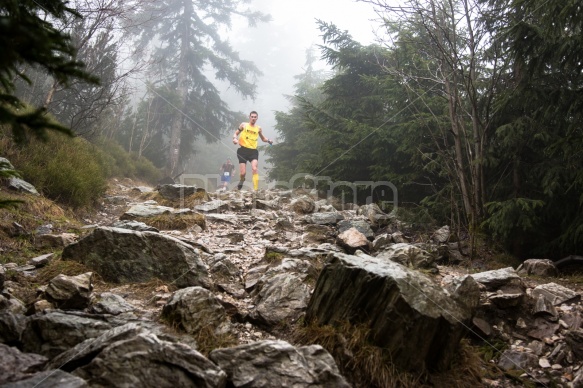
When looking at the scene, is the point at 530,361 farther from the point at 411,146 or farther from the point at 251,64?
the point at 251,64

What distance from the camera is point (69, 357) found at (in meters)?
1.94

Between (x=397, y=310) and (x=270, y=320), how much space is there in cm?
116

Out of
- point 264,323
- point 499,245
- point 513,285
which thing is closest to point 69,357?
point 264,323

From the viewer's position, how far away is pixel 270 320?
10.1ft

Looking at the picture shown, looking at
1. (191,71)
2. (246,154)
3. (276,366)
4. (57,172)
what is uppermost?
(191,71)

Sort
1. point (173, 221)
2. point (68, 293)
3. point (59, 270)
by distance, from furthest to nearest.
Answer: point (173, 221) < point (59, 270) < point (68, 293)

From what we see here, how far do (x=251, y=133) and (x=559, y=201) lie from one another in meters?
8.10

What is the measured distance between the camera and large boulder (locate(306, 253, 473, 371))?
2.55 metres

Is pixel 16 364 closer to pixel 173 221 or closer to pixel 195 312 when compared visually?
pixel 195 312

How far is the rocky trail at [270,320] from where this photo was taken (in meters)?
1.99

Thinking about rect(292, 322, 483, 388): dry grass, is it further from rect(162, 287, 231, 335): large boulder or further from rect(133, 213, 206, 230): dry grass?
rect(133, 213, 206, 230): dry grass

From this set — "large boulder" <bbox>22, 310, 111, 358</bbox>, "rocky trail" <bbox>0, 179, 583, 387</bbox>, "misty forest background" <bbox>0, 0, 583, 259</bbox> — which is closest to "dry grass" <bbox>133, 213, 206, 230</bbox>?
"rocky trail" <bbox>0, 179, 583, 387</bbox>

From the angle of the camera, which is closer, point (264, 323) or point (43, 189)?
point (264, 323)

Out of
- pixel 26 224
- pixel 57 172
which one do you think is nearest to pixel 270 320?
pixel 26 224
